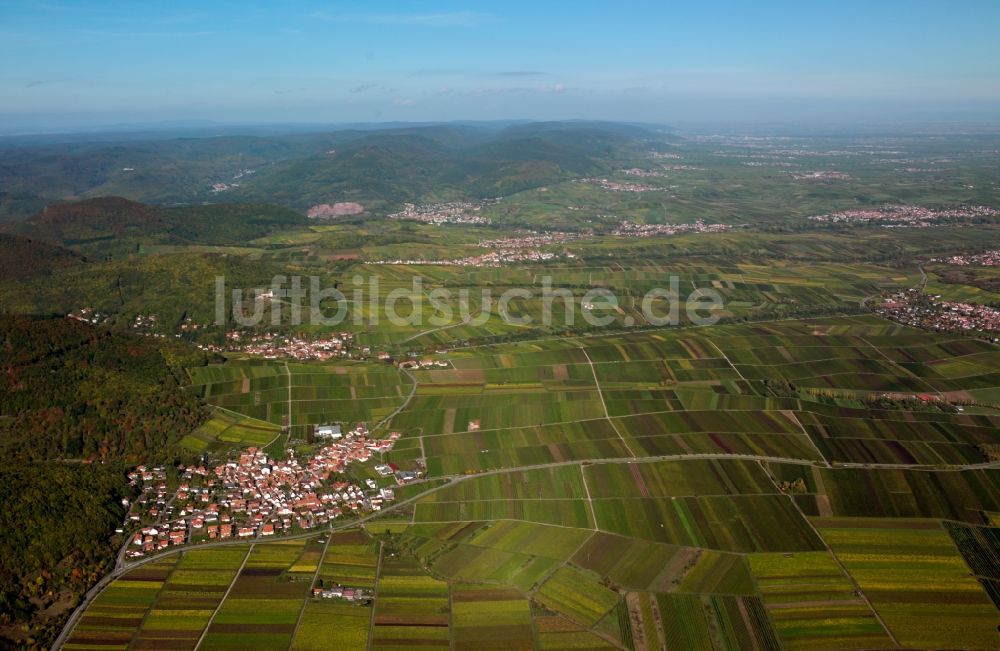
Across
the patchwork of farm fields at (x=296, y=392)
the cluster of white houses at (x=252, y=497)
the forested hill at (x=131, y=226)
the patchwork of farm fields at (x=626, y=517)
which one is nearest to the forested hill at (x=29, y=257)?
the forested hill at (x=131, y=226)

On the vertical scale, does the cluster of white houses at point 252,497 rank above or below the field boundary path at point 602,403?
below

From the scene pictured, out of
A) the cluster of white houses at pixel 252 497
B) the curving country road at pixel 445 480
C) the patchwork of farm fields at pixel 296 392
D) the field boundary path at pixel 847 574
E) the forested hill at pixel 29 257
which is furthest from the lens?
the forested hill at pixel 29 257

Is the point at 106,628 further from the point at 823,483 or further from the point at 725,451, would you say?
the point at 823,483

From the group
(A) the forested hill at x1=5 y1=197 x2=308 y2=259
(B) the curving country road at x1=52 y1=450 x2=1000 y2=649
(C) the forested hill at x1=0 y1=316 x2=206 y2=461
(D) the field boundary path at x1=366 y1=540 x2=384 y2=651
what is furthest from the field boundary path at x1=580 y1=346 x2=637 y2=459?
(A) the forested hill at x1=5 y1=197 x2=308 y2=259

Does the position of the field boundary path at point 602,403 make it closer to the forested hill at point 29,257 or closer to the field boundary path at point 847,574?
the field boundary path at point 847,574

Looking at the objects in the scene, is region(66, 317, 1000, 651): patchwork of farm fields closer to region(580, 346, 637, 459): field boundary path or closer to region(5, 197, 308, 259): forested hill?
region(580, 346, 637, 459): field boundary path

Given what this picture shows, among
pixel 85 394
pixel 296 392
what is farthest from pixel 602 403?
pixel 85 394

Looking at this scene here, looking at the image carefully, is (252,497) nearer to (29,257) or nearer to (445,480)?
(445,480)
